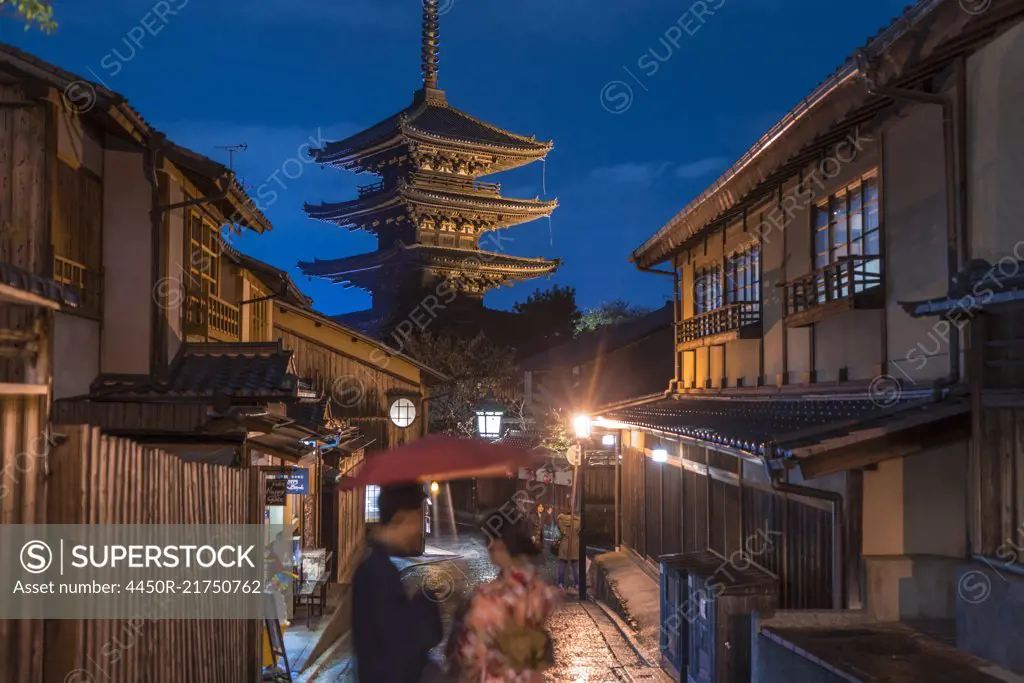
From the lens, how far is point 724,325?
54.5 ft

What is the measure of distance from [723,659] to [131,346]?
349 inches

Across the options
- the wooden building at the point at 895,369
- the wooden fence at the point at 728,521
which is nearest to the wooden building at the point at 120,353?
the wooden building at the point at 895,369

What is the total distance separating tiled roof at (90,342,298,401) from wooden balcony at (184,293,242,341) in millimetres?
763

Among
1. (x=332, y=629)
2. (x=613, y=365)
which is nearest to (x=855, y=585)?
(x=332, y=629)

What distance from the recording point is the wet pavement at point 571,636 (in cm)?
1194

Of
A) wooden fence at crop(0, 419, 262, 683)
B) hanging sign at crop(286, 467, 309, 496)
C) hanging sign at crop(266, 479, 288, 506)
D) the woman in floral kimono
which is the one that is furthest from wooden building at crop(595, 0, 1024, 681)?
hanging sign at crop(286, 467, 309, 496)

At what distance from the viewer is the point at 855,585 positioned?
30.4 feet

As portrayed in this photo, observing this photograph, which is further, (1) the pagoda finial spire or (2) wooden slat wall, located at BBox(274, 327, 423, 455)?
(1) the pagoda finial spire

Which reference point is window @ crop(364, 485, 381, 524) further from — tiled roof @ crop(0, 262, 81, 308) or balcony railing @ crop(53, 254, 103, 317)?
tiled roof @ crop(0, 262, 81, 308)

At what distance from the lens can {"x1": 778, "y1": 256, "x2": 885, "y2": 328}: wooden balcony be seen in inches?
414

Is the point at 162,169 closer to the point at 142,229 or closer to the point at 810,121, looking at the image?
the point at 142,229


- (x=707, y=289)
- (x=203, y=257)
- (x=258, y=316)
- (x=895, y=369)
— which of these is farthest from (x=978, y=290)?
(x=258, y=316)

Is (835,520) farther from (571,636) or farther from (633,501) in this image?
(633,501)

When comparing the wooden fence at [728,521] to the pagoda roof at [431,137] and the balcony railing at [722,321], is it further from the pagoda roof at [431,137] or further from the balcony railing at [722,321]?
the pagoda roof at [431,137]
